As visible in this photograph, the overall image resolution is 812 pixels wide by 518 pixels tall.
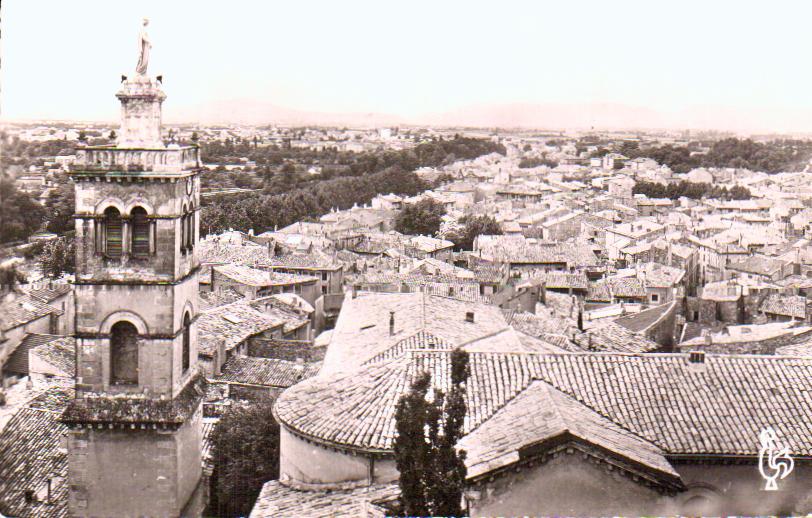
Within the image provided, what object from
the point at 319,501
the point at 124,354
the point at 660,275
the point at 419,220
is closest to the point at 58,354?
the point at 124,354

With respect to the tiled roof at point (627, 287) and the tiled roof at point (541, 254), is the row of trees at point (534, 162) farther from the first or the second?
the tiled roof at point (627, 287)

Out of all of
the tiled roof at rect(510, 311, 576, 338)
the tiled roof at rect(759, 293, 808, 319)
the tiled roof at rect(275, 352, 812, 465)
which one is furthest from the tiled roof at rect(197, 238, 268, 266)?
the tiled roof at rect(275, 352, 812, 465)

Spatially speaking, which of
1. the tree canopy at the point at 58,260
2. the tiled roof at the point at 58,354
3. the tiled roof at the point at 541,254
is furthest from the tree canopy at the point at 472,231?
the tiled roof at the point at 58,354

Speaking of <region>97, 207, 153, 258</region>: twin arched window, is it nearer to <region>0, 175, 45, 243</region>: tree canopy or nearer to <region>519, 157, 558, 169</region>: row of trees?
<region>0, 175, 45, 243</region>: tree canopy

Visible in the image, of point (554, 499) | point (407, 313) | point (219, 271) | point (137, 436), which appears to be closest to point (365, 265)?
point (219, 271)

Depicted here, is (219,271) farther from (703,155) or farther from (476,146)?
(476,146)

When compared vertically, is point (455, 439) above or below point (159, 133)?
below
